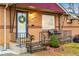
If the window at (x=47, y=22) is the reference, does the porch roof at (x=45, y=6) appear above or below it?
above

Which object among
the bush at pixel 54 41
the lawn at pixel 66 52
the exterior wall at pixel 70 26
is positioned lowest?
the lawn at pixel 66 52

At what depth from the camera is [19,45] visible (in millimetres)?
3418

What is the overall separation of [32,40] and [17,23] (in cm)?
28

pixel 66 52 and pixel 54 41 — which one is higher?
pixel 54 41

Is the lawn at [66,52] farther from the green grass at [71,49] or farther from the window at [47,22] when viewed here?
the window at [47,22]

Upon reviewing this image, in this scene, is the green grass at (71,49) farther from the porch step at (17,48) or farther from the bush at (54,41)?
the porch step at (17,48)

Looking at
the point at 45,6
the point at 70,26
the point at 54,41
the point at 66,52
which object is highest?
the point at 45,6

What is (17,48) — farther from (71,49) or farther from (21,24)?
(71,49)

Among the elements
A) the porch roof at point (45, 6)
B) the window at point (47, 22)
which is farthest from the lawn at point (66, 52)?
the porch roof at point (45, 6)

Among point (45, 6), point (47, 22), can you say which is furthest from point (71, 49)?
point (45, 6)

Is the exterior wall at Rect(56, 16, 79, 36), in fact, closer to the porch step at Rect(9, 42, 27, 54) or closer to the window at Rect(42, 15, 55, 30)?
Result: the window at Rect(42, 15, 55, 30)

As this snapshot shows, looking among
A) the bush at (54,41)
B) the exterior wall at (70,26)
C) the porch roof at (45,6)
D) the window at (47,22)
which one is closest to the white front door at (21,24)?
the porch roof at (45,6)

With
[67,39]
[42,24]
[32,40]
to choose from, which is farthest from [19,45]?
[67,39]

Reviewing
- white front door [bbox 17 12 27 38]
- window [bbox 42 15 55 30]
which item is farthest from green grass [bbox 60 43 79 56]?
white front door [bbox 17 12 27 38]
